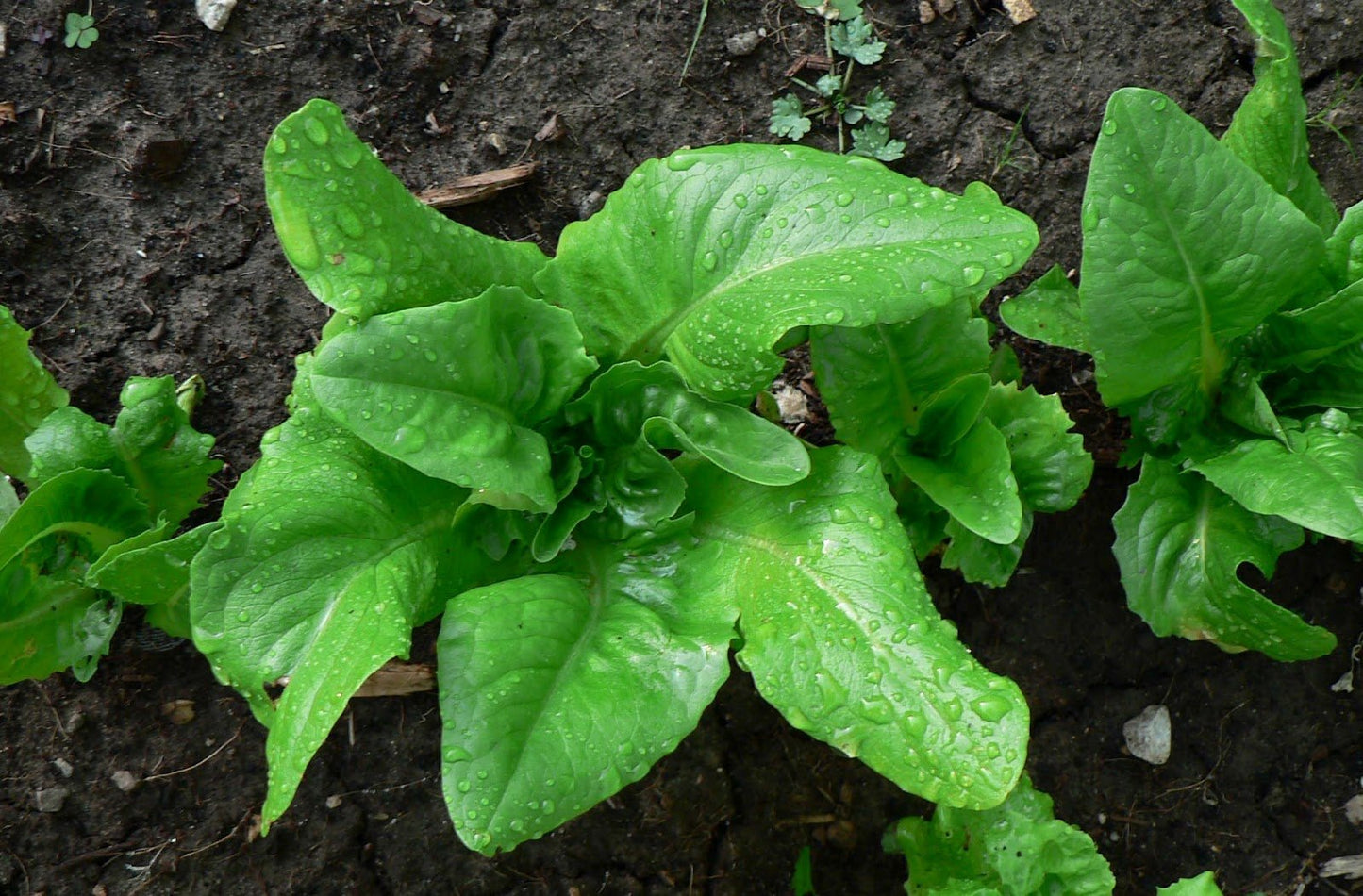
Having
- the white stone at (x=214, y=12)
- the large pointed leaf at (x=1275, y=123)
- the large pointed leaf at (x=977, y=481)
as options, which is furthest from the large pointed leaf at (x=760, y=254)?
the white stone at (x=214, y=12)

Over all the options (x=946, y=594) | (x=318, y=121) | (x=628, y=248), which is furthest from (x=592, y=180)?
(x=946, y=594)

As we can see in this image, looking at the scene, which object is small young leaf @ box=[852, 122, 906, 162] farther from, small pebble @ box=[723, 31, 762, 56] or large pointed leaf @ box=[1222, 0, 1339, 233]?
large pointed leaf @ box=[1222, 0, 1339, 233]

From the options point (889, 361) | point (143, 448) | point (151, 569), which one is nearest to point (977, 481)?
point (889, 361)

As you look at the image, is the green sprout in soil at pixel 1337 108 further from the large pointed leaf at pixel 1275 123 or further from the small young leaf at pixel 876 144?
the small young leaf at pixel 876 144

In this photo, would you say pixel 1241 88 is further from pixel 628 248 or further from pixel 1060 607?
pixel 628 248

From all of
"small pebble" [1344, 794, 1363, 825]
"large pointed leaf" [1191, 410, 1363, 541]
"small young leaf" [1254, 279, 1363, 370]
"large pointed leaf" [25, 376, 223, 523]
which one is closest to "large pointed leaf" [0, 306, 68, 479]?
"large pointed leaf" [25, 376, 223, 523]
